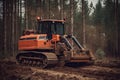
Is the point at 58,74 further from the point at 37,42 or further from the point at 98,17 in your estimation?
the point at 98,17

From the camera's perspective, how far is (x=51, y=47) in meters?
18.5

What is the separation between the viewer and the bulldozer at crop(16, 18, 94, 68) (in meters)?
17.4

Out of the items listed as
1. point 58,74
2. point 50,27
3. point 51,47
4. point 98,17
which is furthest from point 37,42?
point 98,17

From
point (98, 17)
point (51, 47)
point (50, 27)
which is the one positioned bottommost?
point (51, 47)

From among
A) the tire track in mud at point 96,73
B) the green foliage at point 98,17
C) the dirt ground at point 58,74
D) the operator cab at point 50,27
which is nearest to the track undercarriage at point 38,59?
the dirt ground at point 58,74

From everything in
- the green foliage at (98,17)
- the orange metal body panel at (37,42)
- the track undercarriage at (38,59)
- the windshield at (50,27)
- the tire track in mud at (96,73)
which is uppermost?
the green foliage at (98,17)

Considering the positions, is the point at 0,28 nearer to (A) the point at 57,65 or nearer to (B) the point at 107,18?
(B) the point at 107,18

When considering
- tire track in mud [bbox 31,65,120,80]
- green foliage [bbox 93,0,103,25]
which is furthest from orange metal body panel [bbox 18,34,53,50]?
green foliage [bbox 93,0,103,25]

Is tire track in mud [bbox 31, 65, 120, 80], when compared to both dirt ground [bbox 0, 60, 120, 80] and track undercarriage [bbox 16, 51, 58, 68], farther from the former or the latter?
track undercarriage [bbox 16, 51, 58, 68]

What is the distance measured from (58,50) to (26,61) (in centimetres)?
311

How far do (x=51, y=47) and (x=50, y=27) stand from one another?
1.45 metres

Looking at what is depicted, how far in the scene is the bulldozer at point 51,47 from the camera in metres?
17.4

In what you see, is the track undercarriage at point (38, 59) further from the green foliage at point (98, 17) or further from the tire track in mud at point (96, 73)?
the green foliage at point (98, 17)

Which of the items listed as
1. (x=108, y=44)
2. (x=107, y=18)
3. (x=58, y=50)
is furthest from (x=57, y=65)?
(x=107, y=18)
